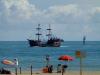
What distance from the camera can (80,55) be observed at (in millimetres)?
30609

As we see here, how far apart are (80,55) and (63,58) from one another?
14.9 m

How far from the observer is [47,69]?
1834 inches

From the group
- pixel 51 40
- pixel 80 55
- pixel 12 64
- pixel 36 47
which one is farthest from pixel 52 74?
pixel 36 47

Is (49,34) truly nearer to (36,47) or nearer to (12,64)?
(36,47)

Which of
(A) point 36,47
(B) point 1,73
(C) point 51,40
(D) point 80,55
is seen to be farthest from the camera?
(A) point 36,47

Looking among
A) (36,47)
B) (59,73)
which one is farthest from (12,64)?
(36,47)

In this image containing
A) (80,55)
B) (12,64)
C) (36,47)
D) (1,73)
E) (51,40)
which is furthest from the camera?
(36,47)

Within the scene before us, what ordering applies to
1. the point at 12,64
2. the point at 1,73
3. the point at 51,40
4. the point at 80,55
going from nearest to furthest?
the point at 80,55 < the point at 1,73 < the point at 12,64 < the point at 51,40

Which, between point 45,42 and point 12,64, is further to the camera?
point 45,42

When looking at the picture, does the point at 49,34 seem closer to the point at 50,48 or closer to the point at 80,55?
the point at 50,48

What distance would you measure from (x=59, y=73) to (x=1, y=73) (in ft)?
19.4

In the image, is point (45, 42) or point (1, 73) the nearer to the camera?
point (1, 73)

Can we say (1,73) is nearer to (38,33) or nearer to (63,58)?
(63,58)

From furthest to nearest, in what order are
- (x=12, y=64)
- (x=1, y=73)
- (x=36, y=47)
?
1. (x=36, y=47)
2. (x=12, y=64)
3. (x=1, y=73)
